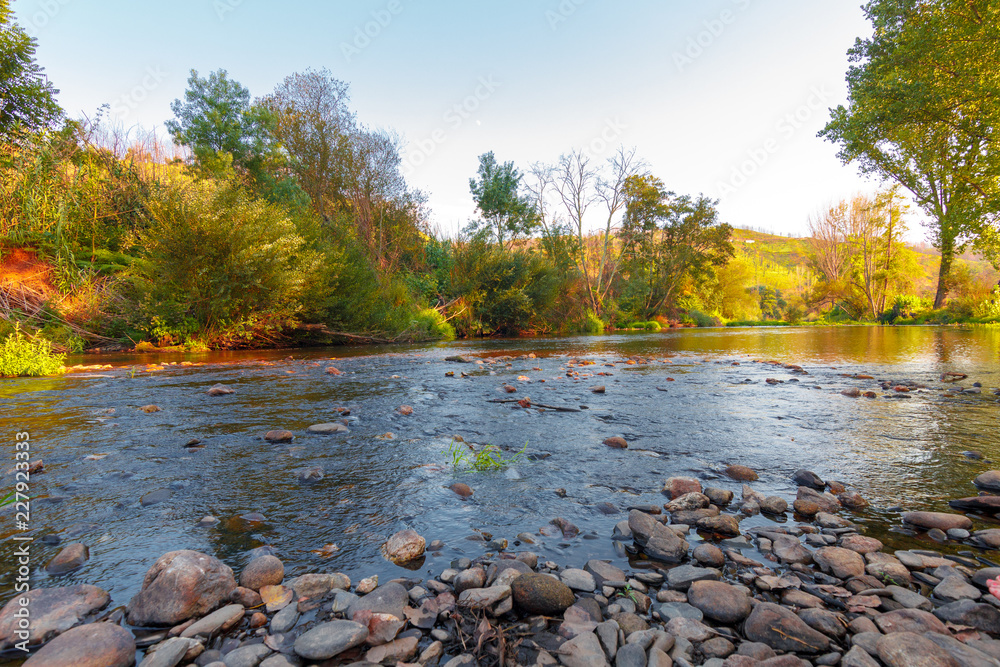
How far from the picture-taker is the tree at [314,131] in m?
23.6

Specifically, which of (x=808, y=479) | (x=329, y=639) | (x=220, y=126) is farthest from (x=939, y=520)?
(x=220, y=126)

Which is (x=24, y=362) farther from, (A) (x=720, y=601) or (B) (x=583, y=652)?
(A) (x=720, y=601)

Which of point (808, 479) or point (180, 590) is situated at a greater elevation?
point (180, 590)

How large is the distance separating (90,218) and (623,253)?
111 ft

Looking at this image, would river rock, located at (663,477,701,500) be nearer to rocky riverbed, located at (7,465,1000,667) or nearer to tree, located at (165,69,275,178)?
rocky riverbed, located at (7,465,1000,667)

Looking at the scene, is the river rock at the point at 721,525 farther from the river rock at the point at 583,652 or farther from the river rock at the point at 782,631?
the river rock at the point at 583,652

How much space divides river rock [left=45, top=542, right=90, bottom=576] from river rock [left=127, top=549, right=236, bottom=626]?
407 millimetres

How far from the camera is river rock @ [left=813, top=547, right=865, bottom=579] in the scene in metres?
1.80

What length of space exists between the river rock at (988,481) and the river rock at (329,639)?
3682 mm

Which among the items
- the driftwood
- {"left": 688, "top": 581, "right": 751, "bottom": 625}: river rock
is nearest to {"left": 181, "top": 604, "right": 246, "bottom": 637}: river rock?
{"left": 688, "top": 581, "right": 751, "bottom": 625}: river rock

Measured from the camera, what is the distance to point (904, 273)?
36.7 metres

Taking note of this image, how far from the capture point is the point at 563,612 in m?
1.59

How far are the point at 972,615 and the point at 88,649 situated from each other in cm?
294

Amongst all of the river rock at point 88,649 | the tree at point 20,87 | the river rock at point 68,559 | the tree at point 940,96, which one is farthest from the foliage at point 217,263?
the tree at point 940,96
